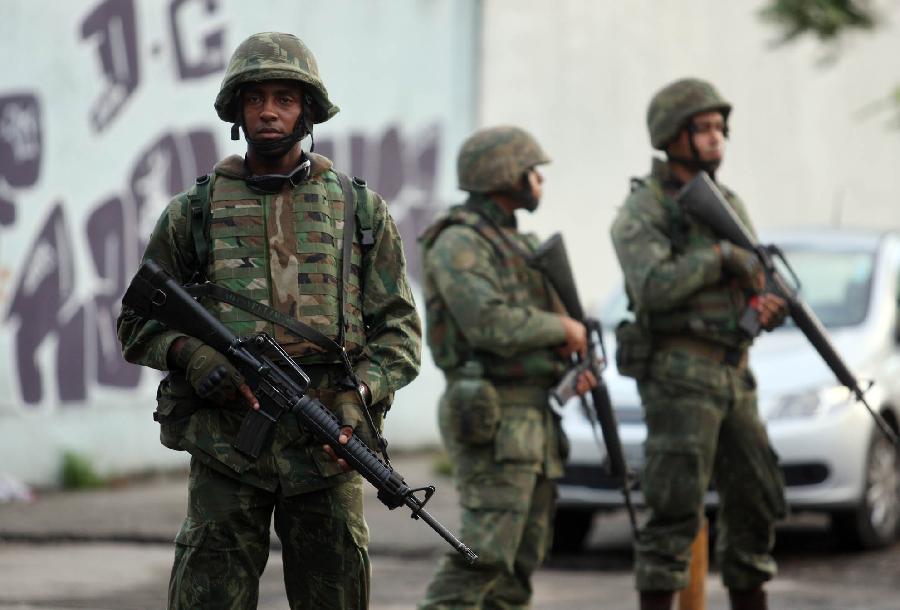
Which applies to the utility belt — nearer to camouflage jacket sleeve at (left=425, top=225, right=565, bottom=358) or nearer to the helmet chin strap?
camouflage jacket sleeve at (left=425, top=225, right=565, bottom=358)

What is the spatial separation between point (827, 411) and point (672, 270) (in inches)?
113

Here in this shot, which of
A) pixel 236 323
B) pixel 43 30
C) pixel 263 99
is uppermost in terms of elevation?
pixel 43 30

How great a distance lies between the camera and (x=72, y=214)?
35.2ft

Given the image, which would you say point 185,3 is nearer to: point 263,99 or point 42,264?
point 42,264

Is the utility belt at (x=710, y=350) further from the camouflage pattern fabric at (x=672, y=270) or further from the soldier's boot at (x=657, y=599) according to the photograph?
the soldier's boot at (x=657, y=599)

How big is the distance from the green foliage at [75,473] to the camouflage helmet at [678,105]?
5.40 m

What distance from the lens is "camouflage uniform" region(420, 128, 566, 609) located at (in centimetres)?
582

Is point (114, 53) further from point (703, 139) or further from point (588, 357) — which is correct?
point (588, 357)

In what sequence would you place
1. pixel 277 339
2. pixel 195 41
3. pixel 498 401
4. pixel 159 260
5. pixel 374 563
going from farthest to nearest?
pixel 195 41, pixel 374 563, pixel 498 401, pixel 159 260, pixel 277 339

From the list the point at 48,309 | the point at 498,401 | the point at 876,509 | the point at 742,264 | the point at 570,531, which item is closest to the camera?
the point at 498,401

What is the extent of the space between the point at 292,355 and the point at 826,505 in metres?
4.94

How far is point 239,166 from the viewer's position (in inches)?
177

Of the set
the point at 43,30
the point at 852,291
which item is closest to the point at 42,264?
the point at 43,30

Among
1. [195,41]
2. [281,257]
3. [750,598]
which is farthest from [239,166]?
[195,41]
